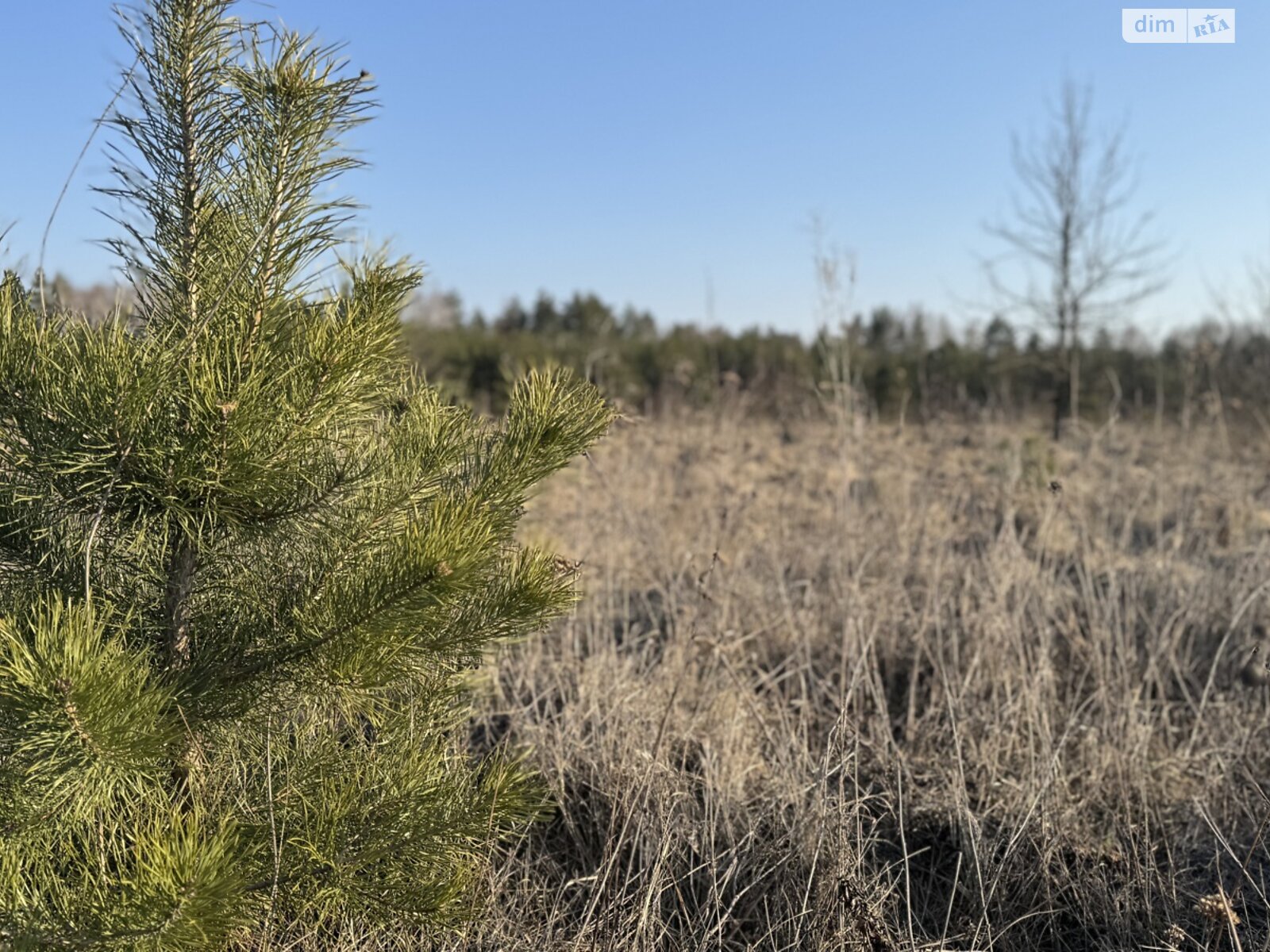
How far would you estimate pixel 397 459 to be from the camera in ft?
4.81

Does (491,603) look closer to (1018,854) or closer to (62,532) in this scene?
(62,532)

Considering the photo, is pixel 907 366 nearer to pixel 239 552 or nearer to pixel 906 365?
pixel 906 365

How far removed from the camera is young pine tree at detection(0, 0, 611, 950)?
1142 mm

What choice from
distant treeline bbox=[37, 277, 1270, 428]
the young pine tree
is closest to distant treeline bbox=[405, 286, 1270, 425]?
distant treeline bbox=[37, 277, 1270, 428]

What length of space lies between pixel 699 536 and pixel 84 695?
3617 mm

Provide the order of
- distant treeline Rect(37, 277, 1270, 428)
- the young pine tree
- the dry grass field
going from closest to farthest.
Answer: the young pine tree, the dry grass field, distant treeline Rect(37, 277, 1270, 428)

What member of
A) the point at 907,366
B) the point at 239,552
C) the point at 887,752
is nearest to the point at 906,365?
the point at 907,366

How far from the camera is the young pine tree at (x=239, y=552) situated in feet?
3.75

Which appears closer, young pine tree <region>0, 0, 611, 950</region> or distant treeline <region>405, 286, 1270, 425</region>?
young pine tree <region>0, 0, 611, 950</region>

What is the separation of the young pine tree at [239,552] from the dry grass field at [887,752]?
0.49 meters

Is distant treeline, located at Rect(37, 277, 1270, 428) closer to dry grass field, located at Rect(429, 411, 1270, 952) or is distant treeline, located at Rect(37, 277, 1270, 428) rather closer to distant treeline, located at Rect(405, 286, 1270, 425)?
distant treeline, located at Rect(405, 286, 1270, 425)

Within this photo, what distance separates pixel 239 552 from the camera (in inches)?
56.4

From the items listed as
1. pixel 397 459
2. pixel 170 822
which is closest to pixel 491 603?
pixel 397 459

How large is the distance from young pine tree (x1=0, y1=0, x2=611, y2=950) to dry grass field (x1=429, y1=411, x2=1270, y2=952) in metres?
0.49
